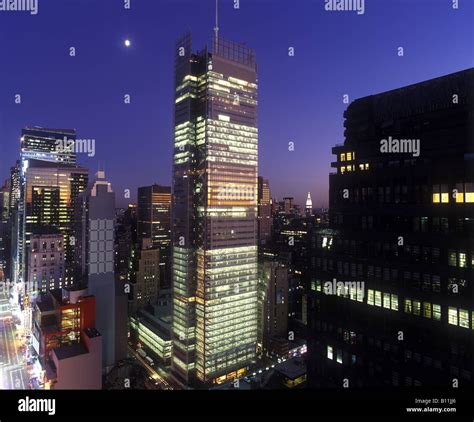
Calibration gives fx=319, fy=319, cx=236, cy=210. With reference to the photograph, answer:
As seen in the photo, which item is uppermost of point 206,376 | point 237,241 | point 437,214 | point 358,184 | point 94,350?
point 358,184

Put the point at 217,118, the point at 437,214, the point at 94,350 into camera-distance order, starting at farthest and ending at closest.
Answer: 1. the point at 217,118
2. the point at 94,350
3. the point at 437,214

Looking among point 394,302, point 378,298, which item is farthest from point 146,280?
point 394,302

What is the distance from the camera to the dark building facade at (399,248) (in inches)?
264

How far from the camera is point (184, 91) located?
2438 cm

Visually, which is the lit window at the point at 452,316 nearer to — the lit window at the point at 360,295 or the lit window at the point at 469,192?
the lit window at the point at 360,295

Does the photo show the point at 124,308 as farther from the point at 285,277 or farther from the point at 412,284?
the point at 412,284

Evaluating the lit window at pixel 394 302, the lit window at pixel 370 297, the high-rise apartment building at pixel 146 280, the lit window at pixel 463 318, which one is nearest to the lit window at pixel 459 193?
the lit window at pixel 463 318

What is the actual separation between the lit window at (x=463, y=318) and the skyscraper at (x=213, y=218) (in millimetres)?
16963

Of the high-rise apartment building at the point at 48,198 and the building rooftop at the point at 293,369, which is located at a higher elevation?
the high-rise apartment building at the point at 48,198

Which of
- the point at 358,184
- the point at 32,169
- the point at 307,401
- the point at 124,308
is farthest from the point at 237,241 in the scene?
the point at 32,169

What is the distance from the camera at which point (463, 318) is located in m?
6.52

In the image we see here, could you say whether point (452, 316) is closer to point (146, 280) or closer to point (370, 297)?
point (370, 297)

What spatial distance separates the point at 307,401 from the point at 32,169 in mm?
45150

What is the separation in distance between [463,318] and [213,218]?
17.0 metres
